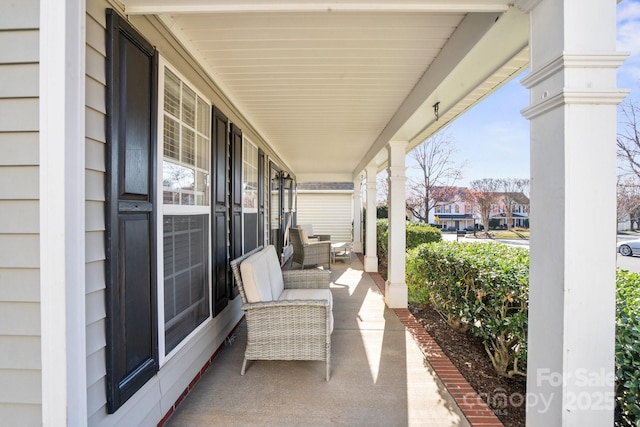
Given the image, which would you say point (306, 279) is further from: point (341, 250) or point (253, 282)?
point (341, 250)

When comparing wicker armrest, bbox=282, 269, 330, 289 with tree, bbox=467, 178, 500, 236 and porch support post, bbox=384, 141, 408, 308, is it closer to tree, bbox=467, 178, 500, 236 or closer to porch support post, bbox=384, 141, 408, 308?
porch support post, bbox=384, 141, 408, 308

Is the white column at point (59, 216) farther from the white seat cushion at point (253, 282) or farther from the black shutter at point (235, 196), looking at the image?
the black shutter at point (235, 196)

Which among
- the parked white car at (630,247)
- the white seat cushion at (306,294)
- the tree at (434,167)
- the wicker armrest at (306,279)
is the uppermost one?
the tree at (434,167)

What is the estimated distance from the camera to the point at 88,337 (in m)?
1.32

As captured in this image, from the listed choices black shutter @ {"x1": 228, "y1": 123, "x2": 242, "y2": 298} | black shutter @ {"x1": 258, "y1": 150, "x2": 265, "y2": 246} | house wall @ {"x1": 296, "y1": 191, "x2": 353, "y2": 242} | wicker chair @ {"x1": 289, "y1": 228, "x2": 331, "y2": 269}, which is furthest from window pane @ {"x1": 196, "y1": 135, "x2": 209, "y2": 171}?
house wall @ {"x1": 296, "y1": 191, "x2": 353, "y2": 242}

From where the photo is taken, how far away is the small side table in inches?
317

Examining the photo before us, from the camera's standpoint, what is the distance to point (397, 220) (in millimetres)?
4391

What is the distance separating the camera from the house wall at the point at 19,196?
126cm

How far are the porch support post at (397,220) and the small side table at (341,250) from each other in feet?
12.0

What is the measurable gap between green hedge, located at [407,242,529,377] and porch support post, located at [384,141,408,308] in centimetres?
56

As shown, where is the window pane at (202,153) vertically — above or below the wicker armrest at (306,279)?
above

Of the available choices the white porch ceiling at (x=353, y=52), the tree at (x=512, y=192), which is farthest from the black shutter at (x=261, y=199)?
the tree at (x=512, y=192)

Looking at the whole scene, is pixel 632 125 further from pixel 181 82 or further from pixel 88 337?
pixel 88 337

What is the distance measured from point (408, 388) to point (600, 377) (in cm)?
147
